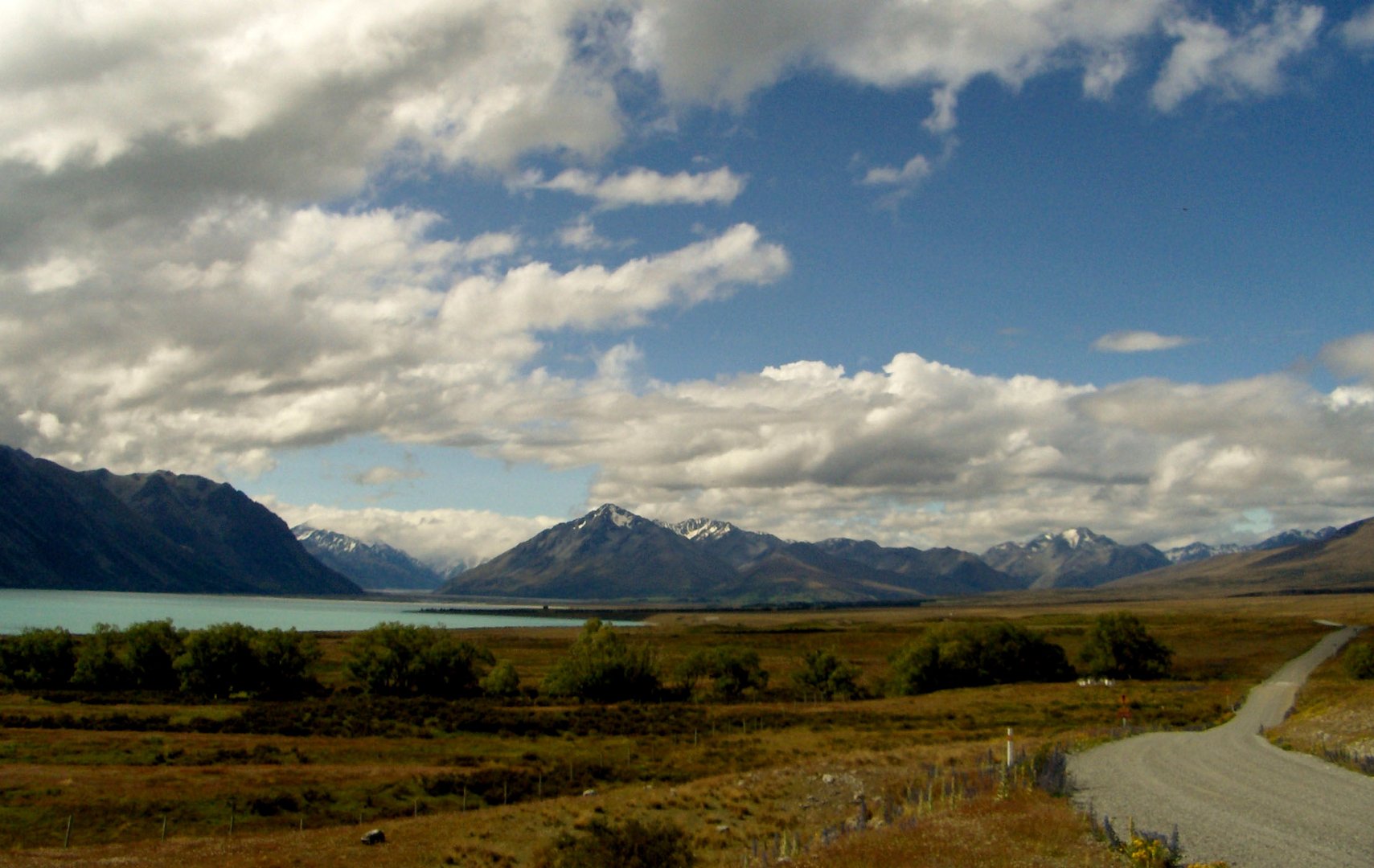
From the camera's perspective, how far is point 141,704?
261 feet

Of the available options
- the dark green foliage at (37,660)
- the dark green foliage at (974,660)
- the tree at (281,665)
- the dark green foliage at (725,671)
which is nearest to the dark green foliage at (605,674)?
the dark green foliage at (725,671)

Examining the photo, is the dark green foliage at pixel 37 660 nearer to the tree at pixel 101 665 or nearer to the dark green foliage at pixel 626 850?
the tree at pixel 101 665

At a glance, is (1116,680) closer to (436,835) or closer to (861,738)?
(861,738)

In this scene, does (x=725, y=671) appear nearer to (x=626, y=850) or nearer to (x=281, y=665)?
(x=281, y=665)

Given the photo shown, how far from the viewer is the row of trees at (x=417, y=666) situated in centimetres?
9425

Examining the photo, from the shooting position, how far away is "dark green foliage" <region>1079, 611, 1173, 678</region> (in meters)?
111

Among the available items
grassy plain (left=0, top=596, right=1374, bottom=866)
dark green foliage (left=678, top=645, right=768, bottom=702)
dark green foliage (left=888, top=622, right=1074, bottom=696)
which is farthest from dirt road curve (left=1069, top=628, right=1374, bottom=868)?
dark green foliage (left=888, top=622, right=1074, bottom=696)

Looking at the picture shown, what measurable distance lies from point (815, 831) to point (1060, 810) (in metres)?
9.95

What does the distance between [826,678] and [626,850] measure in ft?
270

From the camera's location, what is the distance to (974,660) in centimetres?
11131

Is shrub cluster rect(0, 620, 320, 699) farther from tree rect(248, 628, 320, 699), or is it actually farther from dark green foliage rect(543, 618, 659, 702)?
dark green foliage rect(543, 618, 659, 702)

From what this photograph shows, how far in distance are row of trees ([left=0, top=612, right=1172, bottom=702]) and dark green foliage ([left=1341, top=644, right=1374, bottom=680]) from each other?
22363 mm

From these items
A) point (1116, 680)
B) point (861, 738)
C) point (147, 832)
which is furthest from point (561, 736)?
point (1116, 680)

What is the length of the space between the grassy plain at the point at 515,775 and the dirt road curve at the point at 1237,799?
288 centimetres
